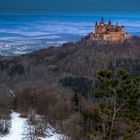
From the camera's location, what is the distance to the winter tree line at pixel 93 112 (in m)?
19.8

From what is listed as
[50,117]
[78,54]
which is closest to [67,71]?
[78,54]

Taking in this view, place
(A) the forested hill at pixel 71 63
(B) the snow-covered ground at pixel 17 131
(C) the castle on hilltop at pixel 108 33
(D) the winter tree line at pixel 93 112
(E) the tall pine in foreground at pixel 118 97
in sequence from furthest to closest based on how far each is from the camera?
(C) the castle on hilltop at pixel 108 33 < (A) the forested hill at pixel 71 63 < (B) the snow-covered ground at pixel 17 131 < (D) the winter tree line at pixel 93 112 < (E) the tall pine in foreground at pixel 118 97

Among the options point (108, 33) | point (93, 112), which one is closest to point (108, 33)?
point (108, 33)

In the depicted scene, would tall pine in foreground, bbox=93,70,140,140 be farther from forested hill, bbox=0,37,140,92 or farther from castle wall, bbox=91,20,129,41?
castle wall, bbox=91,20,129,41

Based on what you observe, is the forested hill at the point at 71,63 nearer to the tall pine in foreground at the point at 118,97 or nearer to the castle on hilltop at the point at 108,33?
the castle on hilltop at the point at 108,33

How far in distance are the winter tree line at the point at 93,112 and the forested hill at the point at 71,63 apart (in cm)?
5147

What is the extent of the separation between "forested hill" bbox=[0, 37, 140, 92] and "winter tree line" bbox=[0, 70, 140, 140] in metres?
51.5

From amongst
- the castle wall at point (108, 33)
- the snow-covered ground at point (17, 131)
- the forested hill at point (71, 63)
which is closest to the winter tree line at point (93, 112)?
the snow-covered ground at point (17, 131)

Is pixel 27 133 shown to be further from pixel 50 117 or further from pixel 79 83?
pixel 79 83

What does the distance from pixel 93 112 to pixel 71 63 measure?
86.5m

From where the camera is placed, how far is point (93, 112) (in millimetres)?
31594

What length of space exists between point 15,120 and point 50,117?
316 centimetres

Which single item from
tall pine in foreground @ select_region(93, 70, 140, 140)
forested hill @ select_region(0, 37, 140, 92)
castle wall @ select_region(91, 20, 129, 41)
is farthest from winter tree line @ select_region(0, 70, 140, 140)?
castle wall @ select_region(91, 20, 129, 41)

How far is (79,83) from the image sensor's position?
295ft
